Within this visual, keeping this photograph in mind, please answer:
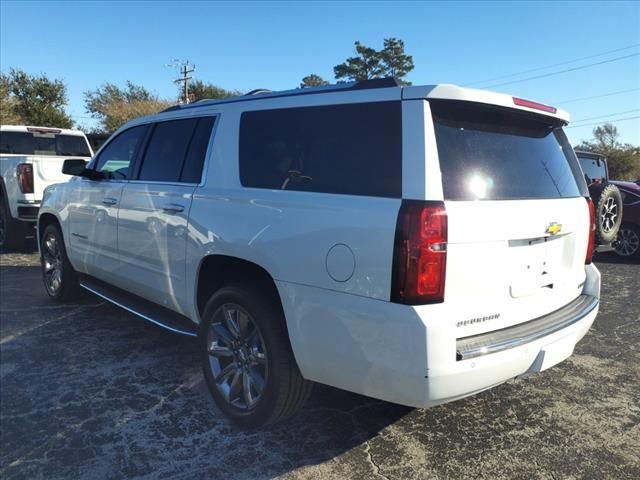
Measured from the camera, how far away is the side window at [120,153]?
441 centimetres

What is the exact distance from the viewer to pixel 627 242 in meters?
9.16

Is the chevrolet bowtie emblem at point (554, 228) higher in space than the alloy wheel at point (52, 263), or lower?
higher

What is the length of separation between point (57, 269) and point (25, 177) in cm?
325

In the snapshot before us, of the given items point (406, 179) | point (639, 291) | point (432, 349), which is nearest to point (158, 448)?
point (432, 349)

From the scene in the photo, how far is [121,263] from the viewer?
4.29m

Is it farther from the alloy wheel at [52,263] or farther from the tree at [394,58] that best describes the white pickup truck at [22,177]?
the tree at [394,58]

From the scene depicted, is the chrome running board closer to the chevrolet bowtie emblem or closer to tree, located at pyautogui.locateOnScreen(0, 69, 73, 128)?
the chevrolet bowtie emblem

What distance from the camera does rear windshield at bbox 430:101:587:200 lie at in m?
2.41

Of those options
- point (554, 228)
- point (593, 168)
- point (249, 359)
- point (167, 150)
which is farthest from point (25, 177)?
point (593, 168)

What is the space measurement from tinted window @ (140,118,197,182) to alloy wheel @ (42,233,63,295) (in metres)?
2.14

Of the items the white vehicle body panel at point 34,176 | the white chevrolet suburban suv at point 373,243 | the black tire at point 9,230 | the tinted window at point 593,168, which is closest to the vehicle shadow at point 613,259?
the tinted window at point 593,168

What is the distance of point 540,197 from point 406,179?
97 centimetres

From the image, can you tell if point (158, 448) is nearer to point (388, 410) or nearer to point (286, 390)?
point (286, 390)

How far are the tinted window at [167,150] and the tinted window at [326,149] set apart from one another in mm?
701
